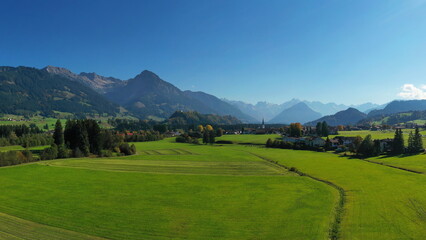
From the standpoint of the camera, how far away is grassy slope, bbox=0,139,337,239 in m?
29.9

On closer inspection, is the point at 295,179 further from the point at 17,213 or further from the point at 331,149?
the point at 331,149

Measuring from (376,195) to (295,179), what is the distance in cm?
1641

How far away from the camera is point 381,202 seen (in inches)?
1570

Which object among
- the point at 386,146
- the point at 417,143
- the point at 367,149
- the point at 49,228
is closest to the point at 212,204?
Result: the point at 49,228

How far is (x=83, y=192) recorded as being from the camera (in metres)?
46.5

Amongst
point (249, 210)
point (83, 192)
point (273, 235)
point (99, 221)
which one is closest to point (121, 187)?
point (83, 192)

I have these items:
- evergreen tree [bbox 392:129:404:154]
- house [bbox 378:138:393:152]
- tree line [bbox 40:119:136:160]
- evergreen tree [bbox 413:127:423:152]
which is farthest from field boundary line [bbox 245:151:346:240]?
tree line [bbox 40:119:136:160]

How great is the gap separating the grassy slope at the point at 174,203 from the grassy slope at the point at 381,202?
340 cm

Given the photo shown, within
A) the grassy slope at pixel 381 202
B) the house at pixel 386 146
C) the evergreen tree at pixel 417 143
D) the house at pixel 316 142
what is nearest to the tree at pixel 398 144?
the evergreen tree at pixel 417 143

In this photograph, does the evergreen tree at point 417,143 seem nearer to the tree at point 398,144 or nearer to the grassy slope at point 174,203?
the tree at point 398,144

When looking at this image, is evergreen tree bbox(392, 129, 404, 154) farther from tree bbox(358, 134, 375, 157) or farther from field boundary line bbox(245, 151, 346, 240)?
field boundary line bbox(245, 151, 346, 240)

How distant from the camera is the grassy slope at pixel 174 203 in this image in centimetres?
2991

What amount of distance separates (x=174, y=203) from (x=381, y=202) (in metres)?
31.3

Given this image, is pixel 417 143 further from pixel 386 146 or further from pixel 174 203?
pixel 174 203
